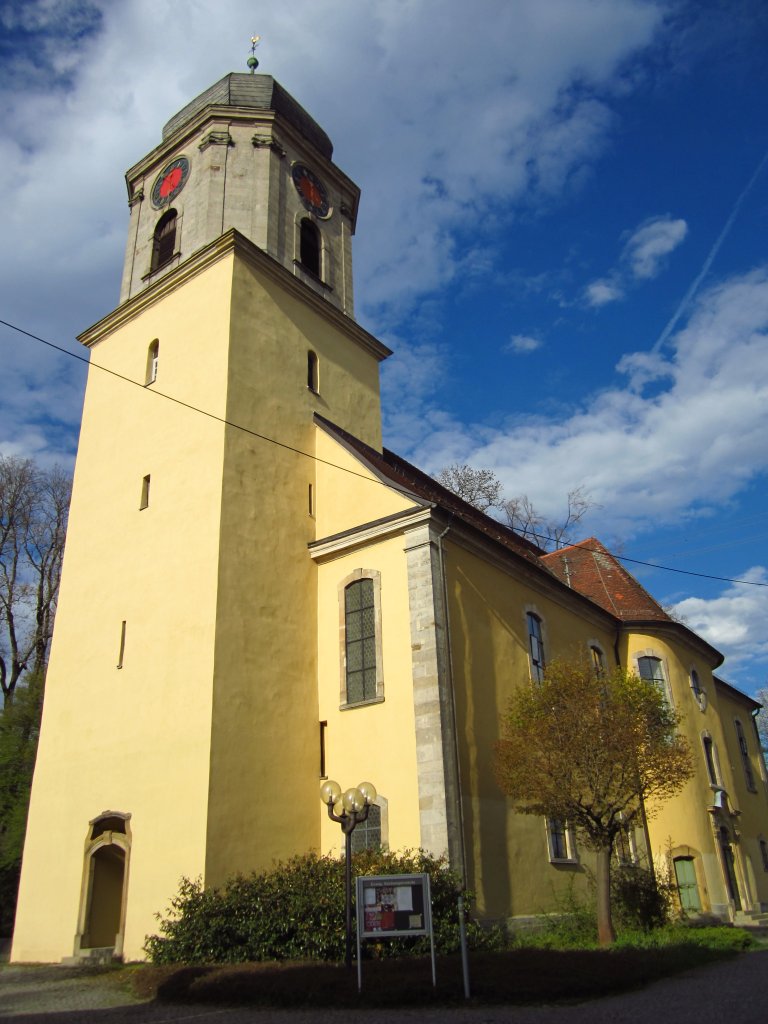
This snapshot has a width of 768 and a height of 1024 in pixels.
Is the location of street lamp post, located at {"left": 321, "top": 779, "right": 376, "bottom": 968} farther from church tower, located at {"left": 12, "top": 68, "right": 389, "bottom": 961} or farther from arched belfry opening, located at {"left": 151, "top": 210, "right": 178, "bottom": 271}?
arched belfry opening, located at {"left": 151, "top": 210, "right": 178, "bottom": 271}

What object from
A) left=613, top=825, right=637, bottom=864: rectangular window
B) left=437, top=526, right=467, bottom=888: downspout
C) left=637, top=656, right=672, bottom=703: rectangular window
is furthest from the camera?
left=637, top=656, right=672, bottom=703: rectangular window

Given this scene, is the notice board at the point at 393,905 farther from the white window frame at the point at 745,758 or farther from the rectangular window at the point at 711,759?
the white window frame at the point at 745,758

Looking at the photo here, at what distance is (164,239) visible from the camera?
2331cm

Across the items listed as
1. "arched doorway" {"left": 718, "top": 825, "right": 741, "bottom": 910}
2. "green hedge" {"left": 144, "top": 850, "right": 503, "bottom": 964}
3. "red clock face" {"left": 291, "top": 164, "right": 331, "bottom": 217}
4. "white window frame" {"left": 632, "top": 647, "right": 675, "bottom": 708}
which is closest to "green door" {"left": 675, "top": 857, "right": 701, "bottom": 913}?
"arched doorway" {"left": 718, "top": 825, "right": 741, "bottom": 910}

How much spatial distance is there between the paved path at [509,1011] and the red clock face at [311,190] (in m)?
19.7

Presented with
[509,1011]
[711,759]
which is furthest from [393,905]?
[711,759]

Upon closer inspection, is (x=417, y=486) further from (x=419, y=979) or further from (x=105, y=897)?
(x=419, y=979)

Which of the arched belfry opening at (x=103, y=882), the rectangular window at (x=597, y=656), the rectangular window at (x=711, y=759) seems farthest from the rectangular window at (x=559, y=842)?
→ the arched belfry opening at (x=103, y=882)

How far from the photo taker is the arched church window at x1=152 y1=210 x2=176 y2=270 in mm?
22953

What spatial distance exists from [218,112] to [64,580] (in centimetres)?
1326

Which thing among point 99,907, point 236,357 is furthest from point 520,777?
point 236,357

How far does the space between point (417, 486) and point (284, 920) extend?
11.5m

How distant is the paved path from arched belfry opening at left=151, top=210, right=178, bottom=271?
57.5 ft

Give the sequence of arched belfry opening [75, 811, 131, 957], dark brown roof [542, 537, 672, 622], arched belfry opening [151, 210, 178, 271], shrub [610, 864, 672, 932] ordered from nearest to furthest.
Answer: arched belfry opening [75, 811, 131, 957], shrub [610, 864, 672, 932], arched belfry opening [151, 210, 178, 271], dark brown roof [542, 537, 672, 622]
